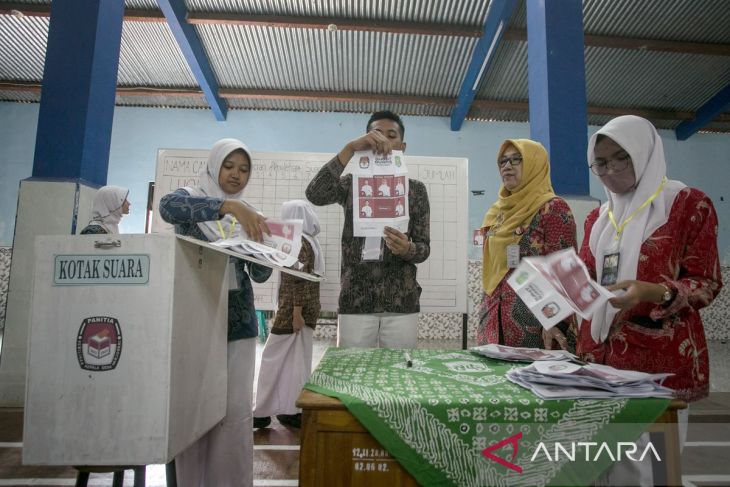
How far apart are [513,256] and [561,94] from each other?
70.3 inches

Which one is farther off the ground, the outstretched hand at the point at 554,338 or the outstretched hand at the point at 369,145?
→ the outstretched hand at the point at 369,145

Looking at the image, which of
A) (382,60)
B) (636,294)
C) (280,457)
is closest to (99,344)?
(636,294)

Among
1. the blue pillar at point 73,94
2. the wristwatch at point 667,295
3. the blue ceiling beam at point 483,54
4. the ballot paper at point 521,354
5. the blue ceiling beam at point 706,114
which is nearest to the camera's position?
the wristwatch at point 667,295

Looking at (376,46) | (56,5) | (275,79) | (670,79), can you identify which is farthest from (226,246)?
(670,79)

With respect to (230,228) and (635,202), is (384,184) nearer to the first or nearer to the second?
(230,228)

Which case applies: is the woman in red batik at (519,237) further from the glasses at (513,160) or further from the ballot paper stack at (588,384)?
the ballot paper stack at (588,384)

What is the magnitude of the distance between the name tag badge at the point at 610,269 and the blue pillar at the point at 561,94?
1593mm

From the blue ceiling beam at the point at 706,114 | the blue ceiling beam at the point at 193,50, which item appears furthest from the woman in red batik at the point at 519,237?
the blue ceiling beam at the point at 706,114

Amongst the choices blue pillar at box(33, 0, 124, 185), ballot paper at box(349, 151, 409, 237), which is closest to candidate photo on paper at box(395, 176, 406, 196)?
ballot paper at box(349, 151, 409, 237)

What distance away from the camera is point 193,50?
5.04 m

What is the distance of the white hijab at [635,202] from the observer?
112 cm

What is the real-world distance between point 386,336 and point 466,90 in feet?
16.7

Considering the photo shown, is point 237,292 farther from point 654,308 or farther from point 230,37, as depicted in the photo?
point 230,37

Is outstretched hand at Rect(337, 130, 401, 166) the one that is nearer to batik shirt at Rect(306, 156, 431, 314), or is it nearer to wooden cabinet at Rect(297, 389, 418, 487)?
batik shirt at Rect(306, 156, 431, 314)
